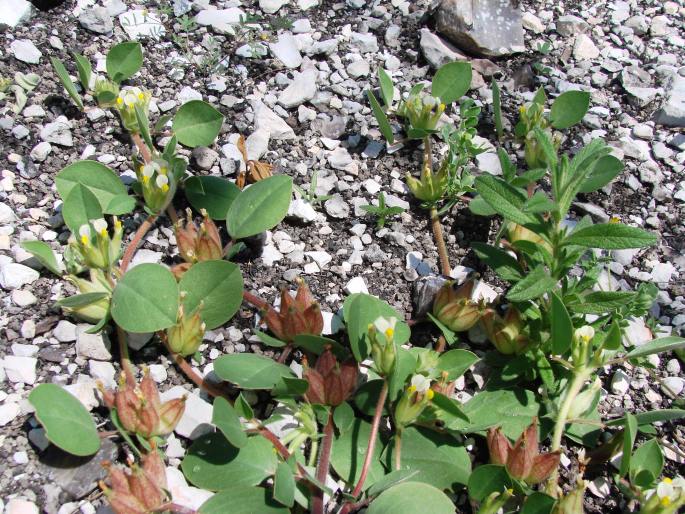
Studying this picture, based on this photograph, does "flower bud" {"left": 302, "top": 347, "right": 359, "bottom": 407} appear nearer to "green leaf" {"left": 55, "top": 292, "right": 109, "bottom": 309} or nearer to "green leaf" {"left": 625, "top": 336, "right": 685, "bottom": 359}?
"green leaf" {"left": 55, "top": 292, "right": 109, "bottom": 309}

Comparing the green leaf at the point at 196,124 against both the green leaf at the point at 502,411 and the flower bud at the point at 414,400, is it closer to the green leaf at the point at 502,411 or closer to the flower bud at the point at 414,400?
the flower bud at the point at 414,400

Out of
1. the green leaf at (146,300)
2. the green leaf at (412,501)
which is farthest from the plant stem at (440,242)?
the green leaf at (146,300)

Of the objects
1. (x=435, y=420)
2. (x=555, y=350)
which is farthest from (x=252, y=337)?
(x=555, y=350)

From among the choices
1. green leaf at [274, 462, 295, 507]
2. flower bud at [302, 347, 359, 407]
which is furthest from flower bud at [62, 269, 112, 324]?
green leaf at [274, 462, 295, 507]

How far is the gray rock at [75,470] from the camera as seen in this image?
1.86m

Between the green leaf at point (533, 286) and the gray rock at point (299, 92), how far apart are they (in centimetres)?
127

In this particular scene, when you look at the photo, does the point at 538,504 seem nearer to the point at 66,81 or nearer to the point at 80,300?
the point at 80,300

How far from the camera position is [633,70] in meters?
3.19

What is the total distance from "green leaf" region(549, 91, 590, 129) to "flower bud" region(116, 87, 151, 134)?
1549 millimetres

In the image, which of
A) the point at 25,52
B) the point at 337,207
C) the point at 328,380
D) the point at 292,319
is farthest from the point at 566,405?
the point at 25,52

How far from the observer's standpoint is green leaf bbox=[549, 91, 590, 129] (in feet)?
8.90

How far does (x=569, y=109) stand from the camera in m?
2.74

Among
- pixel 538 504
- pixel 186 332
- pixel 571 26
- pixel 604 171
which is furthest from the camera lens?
pixel 571 26

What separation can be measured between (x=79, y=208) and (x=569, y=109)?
71.3 inches
